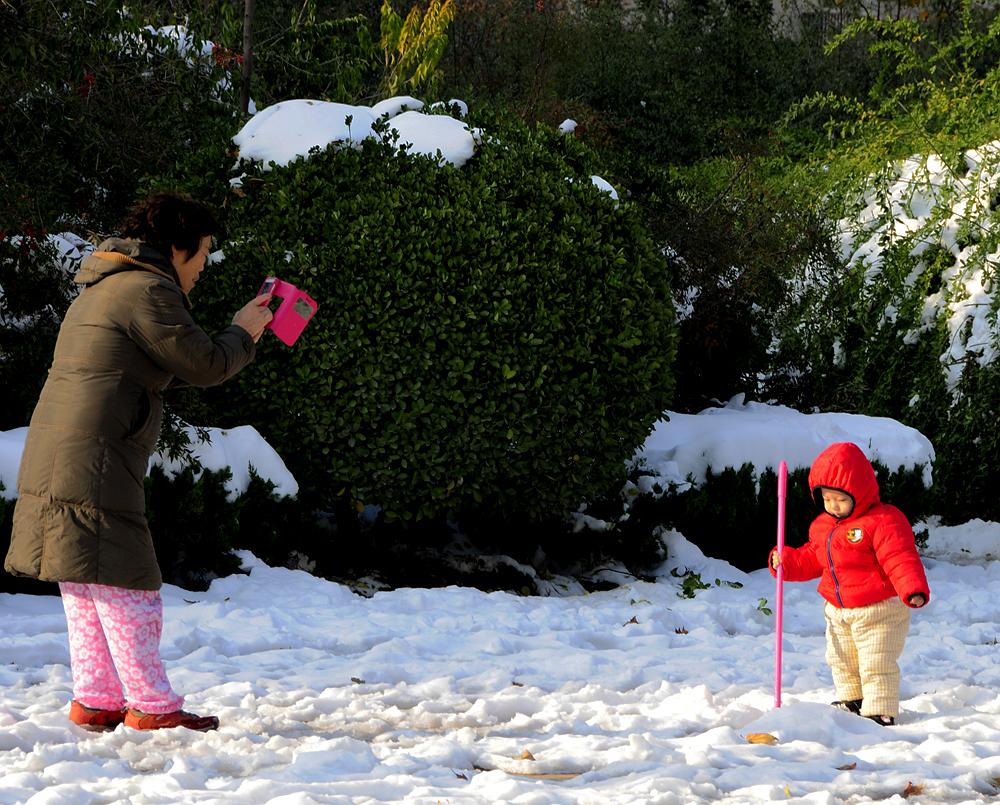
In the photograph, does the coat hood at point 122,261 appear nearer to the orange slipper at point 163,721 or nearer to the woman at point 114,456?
the woman at point 114,456

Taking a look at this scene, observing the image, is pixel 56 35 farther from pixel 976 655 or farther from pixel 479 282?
pixel 976 655

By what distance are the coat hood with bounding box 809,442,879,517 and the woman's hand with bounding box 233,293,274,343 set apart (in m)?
2.03

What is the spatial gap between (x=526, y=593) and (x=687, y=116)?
11.9 m

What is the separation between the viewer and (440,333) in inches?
238

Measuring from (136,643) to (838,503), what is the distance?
247cm

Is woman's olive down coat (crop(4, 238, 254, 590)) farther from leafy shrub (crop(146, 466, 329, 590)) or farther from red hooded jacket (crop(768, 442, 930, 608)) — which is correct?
red hooded jacket (crop(768, 442, 930, 608))

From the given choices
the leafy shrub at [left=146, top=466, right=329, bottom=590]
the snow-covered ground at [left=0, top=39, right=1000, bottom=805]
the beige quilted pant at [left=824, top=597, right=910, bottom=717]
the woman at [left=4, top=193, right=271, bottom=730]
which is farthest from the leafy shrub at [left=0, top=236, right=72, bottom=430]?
the beige quilted pant at [left=824, top=597, right=910, bottom=717]

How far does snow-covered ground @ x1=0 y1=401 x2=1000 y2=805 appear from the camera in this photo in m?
3.32

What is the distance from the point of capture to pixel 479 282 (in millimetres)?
6094

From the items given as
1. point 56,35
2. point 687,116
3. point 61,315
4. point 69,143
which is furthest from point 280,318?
point 687,116

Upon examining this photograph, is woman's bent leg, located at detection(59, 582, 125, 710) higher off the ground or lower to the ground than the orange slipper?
higher

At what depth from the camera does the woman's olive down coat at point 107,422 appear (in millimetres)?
3596

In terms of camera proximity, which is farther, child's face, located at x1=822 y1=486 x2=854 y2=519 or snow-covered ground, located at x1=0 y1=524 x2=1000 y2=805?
child's face, located at x1=822 y1=486 x2=854 y2=519

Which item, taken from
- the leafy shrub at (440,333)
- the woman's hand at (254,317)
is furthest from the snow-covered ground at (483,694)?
the woman's hand at (254,317)
